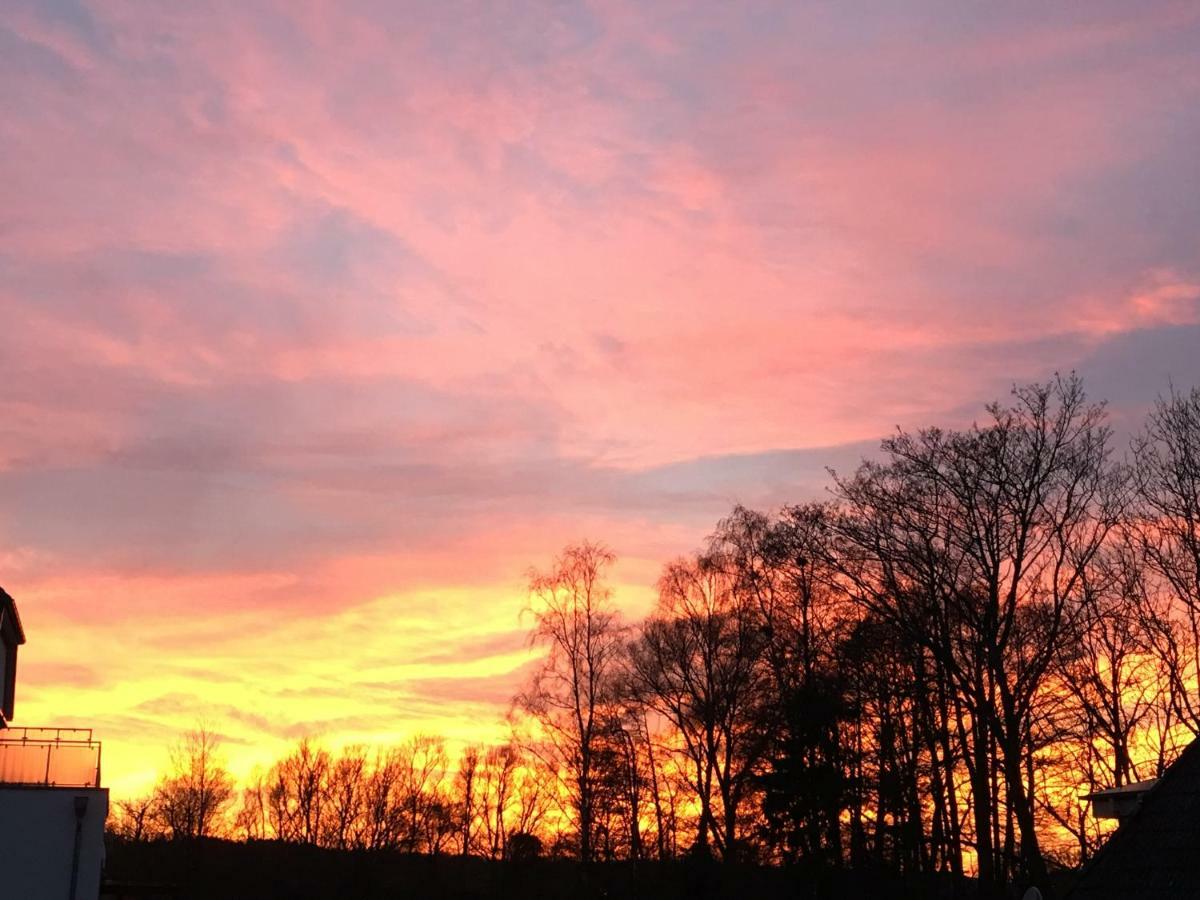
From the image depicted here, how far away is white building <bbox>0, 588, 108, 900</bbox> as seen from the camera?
31953 mm

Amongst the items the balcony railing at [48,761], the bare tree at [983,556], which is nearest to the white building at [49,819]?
the balcony railing at [48,761]

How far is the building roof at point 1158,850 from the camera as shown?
20.4 m

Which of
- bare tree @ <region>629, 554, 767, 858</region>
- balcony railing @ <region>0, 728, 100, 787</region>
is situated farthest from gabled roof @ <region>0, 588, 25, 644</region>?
bare tree @ <region>629, 554, 767, 858</region>

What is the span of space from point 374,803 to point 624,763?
40.8 metres

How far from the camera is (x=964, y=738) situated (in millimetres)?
41000

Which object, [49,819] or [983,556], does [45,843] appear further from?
[983,556]

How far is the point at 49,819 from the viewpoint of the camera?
32.3 metres

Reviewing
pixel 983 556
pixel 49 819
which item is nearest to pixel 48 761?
pixel 49 819

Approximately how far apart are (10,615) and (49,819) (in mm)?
9915

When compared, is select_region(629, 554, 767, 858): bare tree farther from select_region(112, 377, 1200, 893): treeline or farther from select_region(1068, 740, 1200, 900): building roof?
select_region(1068, 740, 1200, 900): building roof

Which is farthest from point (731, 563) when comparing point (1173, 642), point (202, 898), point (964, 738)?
point (202, 898)

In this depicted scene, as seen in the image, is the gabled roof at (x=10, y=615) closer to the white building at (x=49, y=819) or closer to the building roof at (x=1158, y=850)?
the white building at (x=49, y=819)

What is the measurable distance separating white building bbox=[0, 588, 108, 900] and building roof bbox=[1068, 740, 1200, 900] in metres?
23.7

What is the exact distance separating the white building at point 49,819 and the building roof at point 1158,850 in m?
23.7
